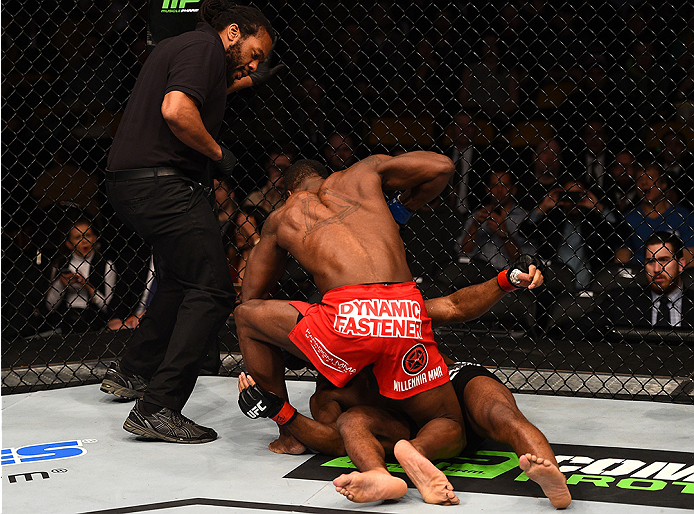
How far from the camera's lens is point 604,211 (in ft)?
14.3

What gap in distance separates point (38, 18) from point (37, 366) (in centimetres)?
276

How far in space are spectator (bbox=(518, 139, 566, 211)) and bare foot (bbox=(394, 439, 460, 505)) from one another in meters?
2.66

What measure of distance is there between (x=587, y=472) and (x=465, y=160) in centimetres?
270

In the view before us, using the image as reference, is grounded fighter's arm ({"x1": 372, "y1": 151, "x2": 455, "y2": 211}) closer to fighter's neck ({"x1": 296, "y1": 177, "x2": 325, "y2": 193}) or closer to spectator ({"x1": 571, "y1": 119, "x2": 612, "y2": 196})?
fighter's neck ({"x1": 296, "y1": 177, "x2": 325, "y2": 193})

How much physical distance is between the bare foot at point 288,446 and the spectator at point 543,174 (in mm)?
2458

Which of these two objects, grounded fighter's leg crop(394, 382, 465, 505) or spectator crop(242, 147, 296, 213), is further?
spectator crop(242, 147, 296, 213)

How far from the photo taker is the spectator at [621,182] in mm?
4332

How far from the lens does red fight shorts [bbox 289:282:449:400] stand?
213 cm

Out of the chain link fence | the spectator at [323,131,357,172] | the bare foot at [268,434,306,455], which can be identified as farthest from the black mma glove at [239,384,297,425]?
the spectator at [323,131,357,172]

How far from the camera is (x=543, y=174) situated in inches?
175

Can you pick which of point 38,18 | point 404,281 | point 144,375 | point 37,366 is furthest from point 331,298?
point 38,18

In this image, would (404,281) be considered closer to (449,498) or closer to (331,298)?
(331,298)

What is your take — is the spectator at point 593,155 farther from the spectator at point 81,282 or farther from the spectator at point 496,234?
the spectator at point 81,282

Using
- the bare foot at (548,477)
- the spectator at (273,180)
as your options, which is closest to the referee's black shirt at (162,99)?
the bare foot at (548,477)
